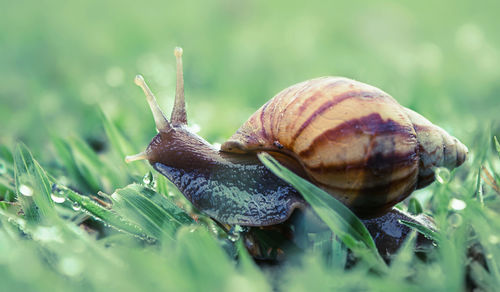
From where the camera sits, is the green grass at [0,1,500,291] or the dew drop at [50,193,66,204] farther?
the dew drop at [50,193,66,204]

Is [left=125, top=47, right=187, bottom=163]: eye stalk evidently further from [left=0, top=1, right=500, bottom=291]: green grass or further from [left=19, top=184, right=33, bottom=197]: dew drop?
[left=19, top=184, right=33, bottom=197]: dew drop

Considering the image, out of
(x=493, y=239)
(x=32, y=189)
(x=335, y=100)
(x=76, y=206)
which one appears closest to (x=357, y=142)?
(x=335, y=100)

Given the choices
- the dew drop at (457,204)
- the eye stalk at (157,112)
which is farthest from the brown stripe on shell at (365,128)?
the eye stalk at (157,112)

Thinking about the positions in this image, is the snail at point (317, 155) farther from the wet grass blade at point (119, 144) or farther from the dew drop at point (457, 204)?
the wet grass blade at point (119, 144)

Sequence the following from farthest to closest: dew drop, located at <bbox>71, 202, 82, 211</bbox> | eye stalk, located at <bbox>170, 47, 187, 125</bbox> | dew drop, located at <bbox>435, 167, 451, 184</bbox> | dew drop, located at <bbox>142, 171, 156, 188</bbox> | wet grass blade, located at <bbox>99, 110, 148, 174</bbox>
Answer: wet grass blade, located at <bbox>99, 110, 148, 174</bbox> < eye stalk, located at <bbox>170, 47, 187, 125</bbox> < dew drop, located at <bbox>142, 171, 156, 188</bbox> < dew drop, located at <bbox>71, 202, 82, 211</bbox> < dew drop, located at <bbox>435, 167, 451, 184</bbox>

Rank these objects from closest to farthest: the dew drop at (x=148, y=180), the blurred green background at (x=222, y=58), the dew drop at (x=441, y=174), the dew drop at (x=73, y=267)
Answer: the dew drop at (x=73, y=267)
the dew drop at (x=441, y=174)
the dew drop at (x=148, y=180)
the blurred green background at (x=222, y=58)

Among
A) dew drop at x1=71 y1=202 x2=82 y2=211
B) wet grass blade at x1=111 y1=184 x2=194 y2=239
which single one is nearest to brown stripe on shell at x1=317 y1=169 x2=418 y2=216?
wet grass blade at x1=111 y1=184 x2=194 y2=239
